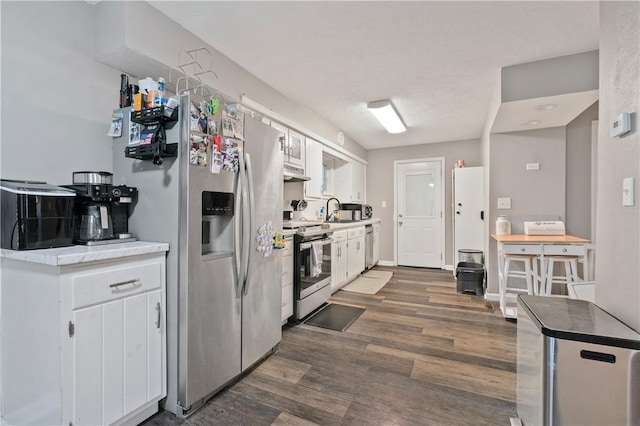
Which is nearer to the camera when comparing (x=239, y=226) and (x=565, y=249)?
(x=239, y=226)

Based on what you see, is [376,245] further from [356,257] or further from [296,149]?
[296,149]

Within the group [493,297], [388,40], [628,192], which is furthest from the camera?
[493,297]

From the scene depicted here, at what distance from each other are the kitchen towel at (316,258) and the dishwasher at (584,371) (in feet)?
7.09

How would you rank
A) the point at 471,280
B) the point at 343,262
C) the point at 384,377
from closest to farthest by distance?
1. the point at 384,377
2. the point at 471,280
3. the point at 343,262

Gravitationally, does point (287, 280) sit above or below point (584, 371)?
below

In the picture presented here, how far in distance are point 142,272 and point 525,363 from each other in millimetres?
1935

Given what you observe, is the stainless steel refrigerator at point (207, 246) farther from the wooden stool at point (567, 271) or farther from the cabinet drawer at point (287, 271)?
the wooden stool at point (567, 271)

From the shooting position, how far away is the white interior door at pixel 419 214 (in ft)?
19.2

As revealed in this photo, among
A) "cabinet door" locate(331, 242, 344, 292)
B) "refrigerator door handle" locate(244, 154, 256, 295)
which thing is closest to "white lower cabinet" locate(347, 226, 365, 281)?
"cabinet door" locate(331, 242, 344, 292)

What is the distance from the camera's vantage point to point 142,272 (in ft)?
5.11

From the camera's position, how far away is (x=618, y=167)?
1261mm

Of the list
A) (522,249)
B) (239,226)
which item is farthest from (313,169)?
(522,249)

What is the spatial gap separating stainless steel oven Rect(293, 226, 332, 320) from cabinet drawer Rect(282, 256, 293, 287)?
5 cm

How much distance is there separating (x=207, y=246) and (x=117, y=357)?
76cm
